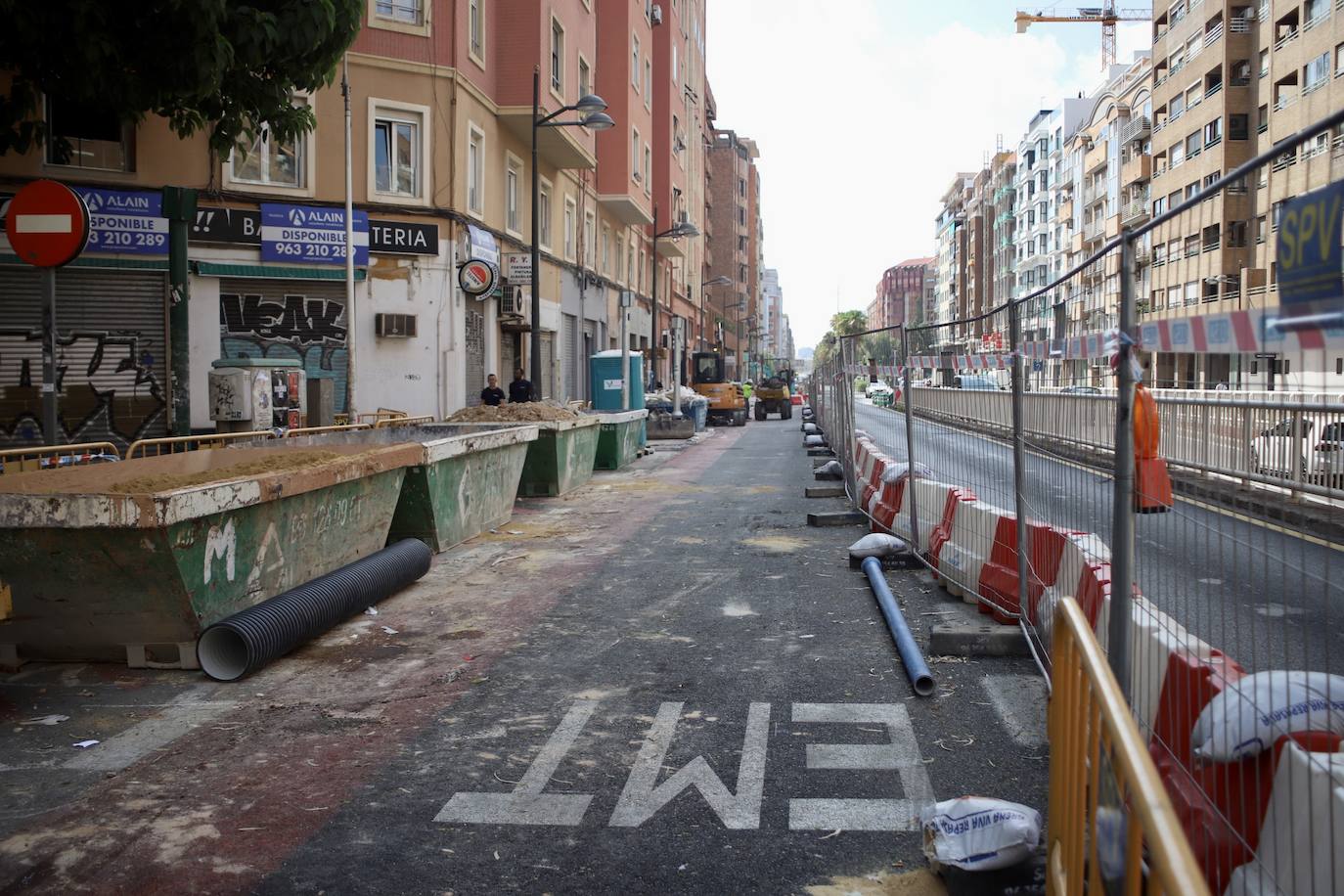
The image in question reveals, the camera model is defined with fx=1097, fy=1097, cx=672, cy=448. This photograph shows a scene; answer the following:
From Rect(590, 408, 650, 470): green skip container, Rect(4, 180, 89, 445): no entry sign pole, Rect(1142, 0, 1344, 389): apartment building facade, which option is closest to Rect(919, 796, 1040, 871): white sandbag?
Rect(1142, 0, 1344, 389): apartment building facade

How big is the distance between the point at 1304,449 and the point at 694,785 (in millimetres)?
2549

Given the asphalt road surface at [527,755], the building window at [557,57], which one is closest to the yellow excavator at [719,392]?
the building window at [557,57]

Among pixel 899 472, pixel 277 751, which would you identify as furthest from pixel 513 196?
pixel 277 751

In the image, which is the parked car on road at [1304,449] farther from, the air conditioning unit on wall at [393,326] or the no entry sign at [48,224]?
the air conditioning unit on wall at [393,326]

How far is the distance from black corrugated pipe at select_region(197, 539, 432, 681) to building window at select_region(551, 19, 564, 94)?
21.9 m

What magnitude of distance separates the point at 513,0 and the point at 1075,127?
238 ft

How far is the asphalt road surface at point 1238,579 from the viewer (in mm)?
2770

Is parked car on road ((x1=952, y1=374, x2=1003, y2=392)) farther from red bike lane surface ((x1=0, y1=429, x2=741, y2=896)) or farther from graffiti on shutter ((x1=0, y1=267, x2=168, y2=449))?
graffiti on shutter ((x1=0, y1=267, x2=168, y2=449))

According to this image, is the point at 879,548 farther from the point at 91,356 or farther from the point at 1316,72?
the point at 1316,72

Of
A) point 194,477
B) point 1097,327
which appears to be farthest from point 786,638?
point 194,477

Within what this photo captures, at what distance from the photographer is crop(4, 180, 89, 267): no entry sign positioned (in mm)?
7926

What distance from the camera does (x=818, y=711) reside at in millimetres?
5328

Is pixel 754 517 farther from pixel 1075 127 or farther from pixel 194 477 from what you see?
pixel 1075 127

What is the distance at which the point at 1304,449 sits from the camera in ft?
9.47
